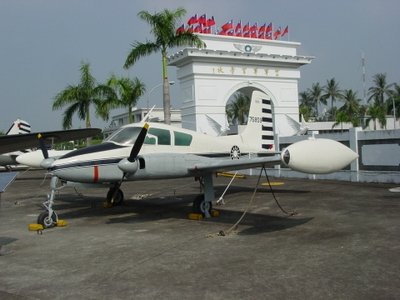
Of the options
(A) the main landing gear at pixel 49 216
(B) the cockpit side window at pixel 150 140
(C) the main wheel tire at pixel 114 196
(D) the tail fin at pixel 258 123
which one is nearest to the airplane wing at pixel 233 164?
(B) the cockpit side window at pixel 150 140

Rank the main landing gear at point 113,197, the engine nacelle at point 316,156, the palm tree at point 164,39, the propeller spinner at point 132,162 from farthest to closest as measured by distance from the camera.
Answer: the palm tree at point 164,39
the main landing gear at point 113,197
the propeller spinner at point 132,162
the engine nacelle at point 316,156

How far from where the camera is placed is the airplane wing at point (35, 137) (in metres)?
15.3

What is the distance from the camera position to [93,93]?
36.1 metres

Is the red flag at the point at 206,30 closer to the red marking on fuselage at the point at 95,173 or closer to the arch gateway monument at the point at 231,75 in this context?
the arch gateway monument at the point at 231,75

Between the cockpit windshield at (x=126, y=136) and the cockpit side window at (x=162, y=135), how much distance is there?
1.45ft

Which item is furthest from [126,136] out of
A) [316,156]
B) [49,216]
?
[316,156]

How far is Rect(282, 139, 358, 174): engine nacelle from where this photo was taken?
819 cm

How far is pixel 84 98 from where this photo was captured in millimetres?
36125

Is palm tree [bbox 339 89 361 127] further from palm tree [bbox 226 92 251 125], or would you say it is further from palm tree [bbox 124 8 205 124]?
palm tree [bbox 124 8 205 124]

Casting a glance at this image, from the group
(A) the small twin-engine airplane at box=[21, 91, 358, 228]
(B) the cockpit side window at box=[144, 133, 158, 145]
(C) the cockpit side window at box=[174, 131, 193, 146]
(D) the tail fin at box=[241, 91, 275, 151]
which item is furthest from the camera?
(D) the tail fin at box=[241, 91, 275, 151]

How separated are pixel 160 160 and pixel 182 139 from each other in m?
1.69

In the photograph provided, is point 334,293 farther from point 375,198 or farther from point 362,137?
point 362,137

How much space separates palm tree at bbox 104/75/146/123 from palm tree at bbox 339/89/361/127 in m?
66.9

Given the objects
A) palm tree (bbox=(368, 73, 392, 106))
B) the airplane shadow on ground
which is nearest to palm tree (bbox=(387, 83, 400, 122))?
palm tree (bbox=(368, 73, 392, 106))
